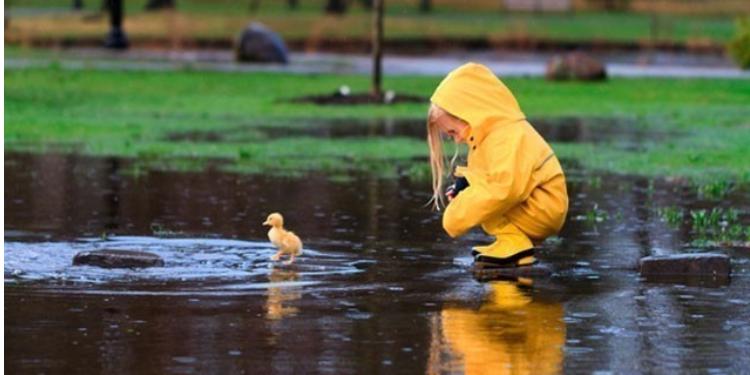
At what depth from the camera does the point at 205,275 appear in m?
11.9

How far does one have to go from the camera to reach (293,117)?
27734 mm

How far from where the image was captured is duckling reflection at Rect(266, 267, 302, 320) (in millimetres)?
10398

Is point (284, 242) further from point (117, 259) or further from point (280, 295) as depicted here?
point (280, 295)

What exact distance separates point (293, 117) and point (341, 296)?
1678cm

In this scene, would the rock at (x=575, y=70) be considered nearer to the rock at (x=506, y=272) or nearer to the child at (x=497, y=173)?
the child at (x=497, y=173)

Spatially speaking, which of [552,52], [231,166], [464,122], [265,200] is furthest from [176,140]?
[552,52]

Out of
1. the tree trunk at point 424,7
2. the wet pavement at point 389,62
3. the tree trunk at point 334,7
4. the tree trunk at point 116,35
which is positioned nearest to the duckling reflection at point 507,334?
the wet pavement at point 389,62

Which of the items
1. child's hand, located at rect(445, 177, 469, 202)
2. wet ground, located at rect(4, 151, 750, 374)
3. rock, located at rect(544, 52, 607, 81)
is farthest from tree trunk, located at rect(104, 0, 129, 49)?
child's hand, located at rect(445, 177, 469, 202)

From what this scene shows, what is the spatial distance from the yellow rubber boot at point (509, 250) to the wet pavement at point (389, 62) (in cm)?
2652

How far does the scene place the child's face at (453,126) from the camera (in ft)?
40.6

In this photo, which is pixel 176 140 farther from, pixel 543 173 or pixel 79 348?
pixel 79 348

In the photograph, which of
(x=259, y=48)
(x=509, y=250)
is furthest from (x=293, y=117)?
(x=259, y=48)

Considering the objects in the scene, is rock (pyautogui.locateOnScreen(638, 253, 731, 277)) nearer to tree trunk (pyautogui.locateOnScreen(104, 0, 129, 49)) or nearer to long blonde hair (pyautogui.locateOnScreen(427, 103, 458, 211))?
long blonde hair (pyautogui.locateOnScreen(427, 103, 458, 211))

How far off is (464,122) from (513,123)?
0.29 metres
